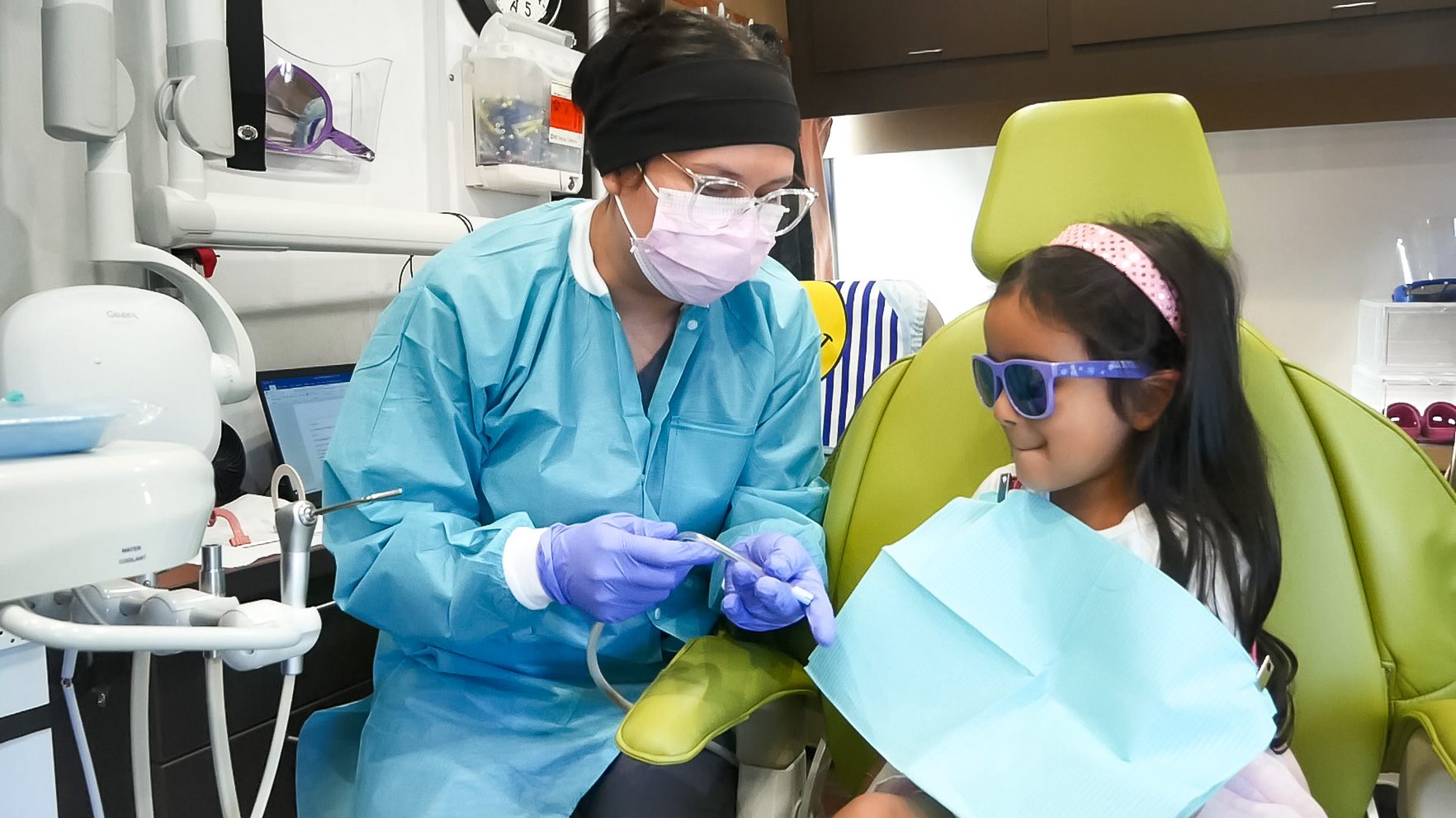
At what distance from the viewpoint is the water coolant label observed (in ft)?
7.77

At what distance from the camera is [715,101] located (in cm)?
120

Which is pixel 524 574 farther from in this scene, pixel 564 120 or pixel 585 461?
pixel 564 120

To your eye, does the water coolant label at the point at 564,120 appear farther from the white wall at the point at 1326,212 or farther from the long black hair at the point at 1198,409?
Answer: the white wall at the point at 1326,212

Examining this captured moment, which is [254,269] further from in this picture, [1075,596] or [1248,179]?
[1248,179]

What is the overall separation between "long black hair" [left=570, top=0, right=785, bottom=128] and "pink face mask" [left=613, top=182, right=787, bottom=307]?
0.15 metres

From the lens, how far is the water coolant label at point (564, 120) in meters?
2.37

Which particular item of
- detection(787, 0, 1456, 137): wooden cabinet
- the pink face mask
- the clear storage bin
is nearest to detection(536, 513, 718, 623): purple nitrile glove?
the pink face mask

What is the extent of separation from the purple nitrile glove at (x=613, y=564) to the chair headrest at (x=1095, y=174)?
0.55 metres

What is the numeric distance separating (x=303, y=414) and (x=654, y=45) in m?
0.97

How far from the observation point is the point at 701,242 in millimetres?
1220

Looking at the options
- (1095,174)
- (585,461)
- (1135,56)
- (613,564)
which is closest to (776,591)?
(613,564)

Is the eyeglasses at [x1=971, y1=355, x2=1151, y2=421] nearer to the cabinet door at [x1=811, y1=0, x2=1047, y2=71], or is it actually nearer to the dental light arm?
the dental light arm

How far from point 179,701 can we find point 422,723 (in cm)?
44

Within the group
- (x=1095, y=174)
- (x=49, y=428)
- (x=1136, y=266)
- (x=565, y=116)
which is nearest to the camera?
(x=49, y=428)
